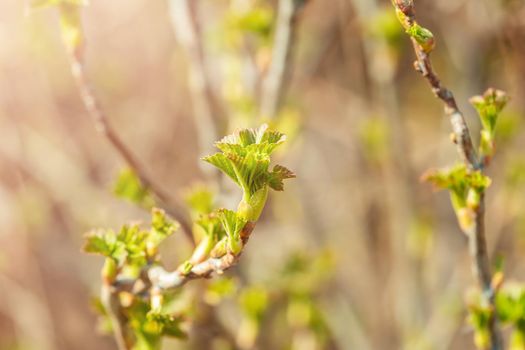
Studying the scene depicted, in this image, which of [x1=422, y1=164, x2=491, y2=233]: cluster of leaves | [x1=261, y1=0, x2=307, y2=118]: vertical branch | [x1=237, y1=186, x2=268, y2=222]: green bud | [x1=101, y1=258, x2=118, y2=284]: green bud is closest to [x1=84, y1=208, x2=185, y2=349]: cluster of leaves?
[x1=101, y1=258, x2=118, y2=284]: green bud

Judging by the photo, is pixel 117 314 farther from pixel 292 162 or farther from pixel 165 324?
pixel 292 162

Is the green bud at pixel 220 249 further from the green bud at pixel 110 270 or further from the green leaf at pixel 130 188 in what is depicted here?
the green leaf at pixel 130 188

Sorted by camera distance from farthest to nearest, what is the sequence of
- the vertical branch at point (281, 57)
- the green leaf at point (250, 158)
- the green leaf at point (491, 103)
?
the vertical branch at point (281, 57) → the green leaf at point (491, 103) → the green leaf at point (250, 158)

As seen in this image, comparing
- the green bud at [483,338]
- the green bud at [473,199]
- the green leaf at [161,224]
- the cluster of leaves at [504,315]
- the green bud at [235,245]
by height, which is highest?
the green leaf at [161,224]

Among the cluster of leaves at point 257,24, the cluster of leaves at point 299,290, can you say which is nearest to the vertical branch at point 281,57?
the cluster of leaves at point 257,24

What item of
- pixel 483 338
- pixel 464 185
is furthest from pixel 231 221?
pixel 483 338
